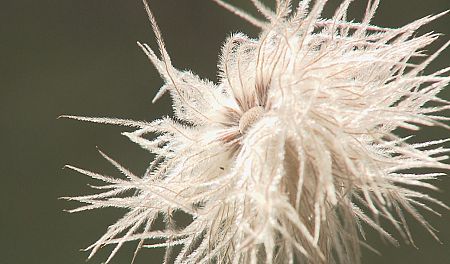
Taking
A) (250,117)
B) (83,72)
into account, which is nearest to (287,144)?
(250,117)

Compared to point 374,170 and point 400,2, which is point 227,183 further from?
point 400,2

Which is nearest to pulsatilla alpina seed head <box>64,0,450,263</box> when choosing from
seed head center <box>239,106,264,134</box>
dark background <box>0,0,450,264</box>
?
seed head center <box>239,106,264,134</box>

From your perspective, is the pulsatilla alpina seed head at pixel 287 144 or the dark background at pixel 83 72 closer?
the pulsatilla alpina seed head at pixel 287 144

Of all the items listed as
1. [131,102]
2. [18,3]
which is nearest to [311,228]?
[131,102]

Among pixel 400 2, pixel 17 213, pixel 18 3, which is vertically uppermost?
pixel 400 2

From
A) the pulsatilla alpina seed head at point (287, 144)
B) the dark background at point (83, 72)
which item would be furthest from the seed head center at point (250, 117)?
the dark background at point (83, 72)

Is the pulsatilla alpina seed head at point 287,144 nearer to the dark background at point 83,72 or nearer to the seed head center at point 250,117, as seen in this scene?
the seed head center at point 250,117

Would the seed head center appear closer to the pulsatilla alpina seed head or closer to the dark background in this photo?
the pulsatilla alpina seed head
